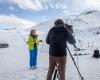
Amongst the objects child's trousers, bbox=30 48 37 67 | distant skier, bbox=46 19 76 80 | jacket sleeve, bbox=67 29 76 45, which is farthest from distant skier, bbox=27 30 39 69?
jacket sleeve, bbox=67 29 76 45

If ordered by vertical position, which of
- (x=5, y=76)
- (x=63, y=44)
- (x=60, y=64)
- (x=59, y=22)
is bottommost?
(x=5, y=76)

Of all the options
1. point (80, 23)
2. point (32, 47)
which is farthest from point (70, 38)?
point (80, 23)

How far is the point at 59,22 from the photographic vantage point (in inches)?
342

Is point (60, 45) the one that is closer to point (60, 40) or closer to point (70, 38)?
point (60, 40)

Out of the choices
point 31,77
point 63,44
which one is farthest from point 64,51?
point 31,77

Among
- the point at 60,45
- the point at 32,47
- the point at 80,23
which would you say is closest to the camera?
the point at 60,45

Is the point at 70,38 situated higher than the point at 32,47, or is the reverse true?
the point at 70,38

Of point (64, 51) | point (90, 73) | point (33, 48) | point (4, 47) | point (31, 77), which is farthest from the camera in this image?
point (4, 47)

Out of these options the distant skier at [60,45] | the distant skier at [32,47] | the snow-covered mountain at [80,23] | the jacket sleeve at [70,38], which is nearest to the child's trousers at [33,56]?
the distant skier at [32,47]

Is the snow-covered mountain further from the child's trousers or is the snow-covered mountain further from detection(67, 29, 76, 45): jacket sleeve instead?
detection(67, 29, 76, 45): jacket sleeve

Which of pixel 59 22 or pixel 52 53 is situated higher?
pixel 59 22

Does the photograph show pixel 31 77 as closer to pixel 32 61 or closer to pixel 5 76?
pixel 5 76

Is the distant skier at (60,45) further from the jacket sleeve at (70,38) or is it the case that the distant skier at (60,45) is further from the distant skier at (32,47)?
the distant skier at (32,47)

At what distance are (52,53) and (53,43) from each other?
0.30m
